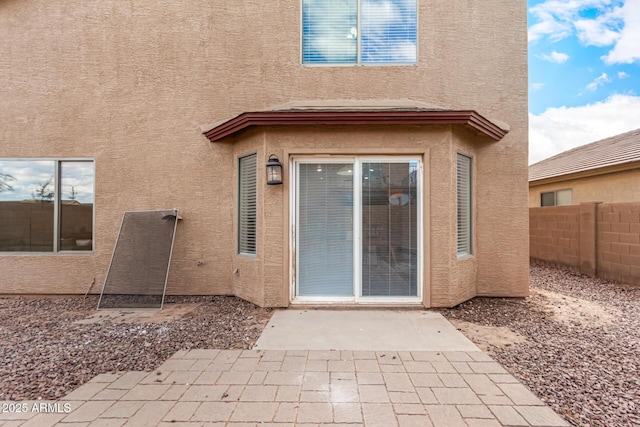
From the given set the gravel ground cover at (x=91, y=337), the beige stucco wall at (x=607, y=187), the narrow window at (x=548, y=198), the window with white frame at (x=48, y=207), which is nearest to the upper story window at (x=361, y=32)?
the gravel ground cover at (x=91, y=337)

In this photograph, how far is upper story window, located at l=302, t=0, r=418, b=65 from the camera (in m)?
5.90

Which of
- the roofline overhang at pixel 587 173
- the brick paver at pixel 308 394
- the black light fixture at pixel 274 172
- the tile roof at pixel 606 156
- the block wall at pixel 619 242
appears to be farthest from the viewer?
the tile roof at pixel 606 156

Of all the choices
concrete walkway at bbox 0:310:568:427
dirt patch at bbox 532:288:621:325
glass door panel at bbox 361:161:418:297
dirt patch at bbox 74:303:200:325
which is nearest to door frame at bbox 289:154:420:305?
glass door panel at bbox 361:161:418:297

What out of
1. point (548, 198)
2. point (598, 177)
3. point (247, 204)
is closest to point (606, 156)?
point (598, 177)

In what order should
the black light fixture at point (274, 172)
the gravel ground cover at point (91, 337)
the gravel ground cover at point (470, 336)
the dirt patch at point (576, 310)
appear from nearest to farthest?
the gravel ground cover at point (470, 336), the gravel ground cover at point (91, 337), the dirt patch at point (576, 310), the black light fixture at point (274, 172)

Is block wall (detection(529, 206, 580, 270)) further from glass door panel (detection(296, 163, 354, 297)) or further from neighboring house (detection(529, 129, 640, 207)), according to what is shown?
glass door panel (detection(296, 163, 354, 297))

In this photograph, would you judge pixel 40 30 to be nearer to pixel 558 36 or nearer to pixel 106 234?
pixel 106 234

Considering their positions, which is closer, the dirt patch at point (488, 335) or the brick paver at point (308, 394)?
the brick paver at point (308, 394)

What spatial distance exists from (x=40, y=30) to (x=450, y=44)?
26.7ft

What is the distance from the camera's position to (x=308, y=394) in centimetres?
281

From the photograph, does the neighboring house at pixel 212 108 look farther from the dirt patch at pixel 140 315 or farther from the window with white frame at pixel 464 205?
the dirt patch at pixel 140 315

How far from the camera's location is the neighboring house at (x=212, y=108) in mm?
5852

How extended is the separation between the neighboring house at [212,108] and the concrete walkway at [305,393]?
6.99ft

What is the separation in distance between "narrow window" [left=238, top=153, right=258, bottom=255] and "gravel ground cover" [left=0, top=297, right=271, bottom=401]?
42.8 inches
